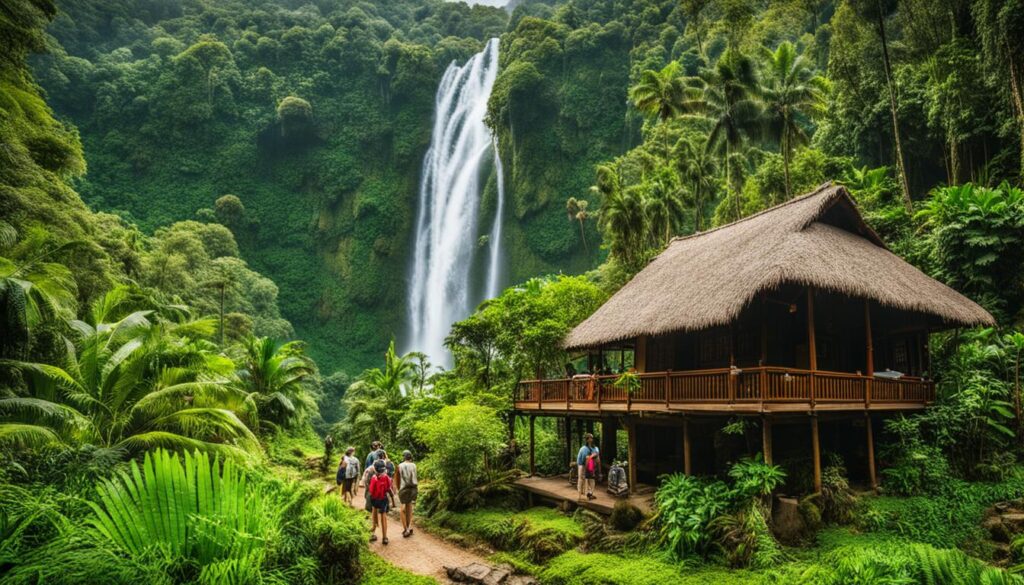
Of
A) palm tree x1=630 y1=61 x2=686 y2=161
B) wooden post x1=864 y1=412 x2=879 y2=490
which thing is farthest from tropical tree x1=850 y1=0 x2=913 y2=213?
wooden post x1=864 y1=412 x2=879 y2=490

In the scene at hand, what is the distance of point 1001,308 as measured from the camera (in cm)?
1655

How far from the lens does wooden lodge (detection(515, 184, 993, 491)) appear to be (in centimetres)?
1195

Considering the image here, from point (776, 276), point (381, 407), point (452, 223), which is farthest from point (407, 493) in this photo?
point (452, 223)

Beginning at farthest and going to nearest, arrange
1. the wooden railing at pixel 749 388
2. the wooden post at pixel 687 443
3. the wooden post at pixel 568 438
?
the wooden post at pixel 568 438 → the wooden post at pixel 687 443 → the wooden railing at pixel 749 388

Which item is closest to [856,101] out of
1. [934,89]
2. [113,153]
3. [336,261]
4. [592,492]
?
[934,89]

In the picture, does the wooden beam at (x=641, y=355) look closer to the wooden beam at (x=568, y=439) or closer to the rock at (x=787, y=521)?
the wooden beam at (x=568, y=439)

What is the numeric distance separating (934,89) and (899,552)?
71.3ft

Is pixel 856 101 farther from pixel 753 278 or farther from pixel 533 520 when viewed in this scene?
pixel 533 520

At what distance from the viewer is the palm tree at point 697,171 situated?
29.7 metres

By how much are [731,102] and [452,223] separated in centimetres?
3341

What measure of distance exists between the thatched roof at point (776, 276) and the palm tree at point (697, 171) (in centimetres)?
1214

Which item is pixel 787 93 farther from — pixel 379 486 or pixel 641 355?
pixel 379 486

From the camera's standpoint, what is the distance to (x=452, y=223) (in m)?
56.7

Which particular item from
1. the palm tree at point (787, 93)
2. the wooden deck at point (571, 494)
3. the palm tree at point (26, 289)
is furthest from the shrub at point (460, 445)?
the palm tree at point (787, 93)
